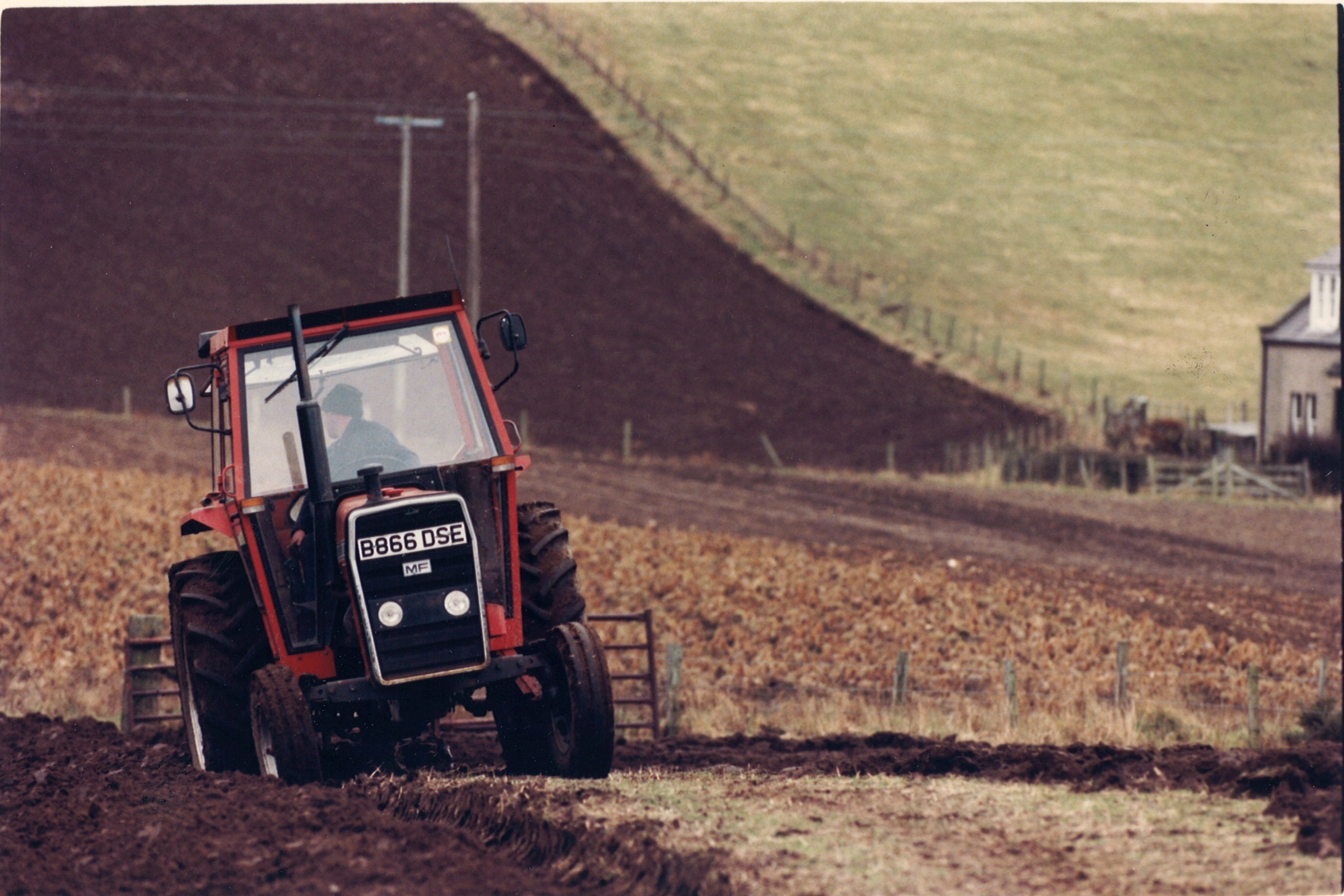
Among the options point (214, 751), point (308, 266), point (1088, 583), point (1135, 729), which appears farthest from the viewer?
point (308, 266)

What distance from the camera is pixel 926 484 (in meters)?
40.1

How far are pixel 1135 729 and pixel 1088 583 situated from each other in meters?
11.0

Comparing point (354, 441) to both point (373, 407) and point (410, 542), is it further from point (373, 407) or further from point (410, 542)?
point (410, 542)

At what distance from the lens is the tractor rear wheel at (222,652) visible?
1069 cm

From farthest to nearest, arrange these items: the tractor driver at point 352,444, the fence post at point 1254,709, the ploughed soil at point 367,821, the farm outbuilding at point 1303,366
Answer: the farm outbuilding at point 1303,366
the fence post at point 1254,709
the tractor driver at point 352,444
the ploughed soil at point 367,821

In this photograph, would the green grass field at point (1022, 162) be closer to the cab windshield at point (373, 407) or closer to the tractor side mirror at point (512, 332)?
the cab windshield at point (373, 407)

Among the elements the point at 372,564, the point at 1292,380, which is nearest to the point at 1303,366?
the point at 1292,380

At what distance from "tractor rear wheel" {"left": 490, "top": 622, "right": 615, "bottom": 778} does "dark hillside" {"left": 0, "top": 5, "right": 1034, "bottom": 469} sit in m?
31.9

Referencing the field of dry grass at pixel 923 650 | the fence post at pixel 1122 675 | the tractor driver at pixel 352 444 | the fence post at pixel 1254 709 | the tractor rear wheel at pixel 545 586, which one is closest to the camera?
the tractor driver at pixel 352 444

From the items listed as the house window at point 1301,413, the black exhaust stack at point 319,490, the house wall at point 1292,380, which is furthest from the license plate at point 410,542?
the house wall at point 1292,380

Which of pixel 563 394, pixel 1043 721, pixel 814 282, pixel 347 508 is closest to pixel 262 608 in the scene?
pixel 347 508

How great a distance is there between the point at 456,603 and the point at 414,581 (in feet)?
0.95

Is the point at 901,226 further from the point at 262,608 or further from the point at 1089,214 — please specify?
the point at 262,608

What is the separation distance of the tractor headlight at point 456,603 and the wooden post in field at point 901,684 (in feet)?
25.9
